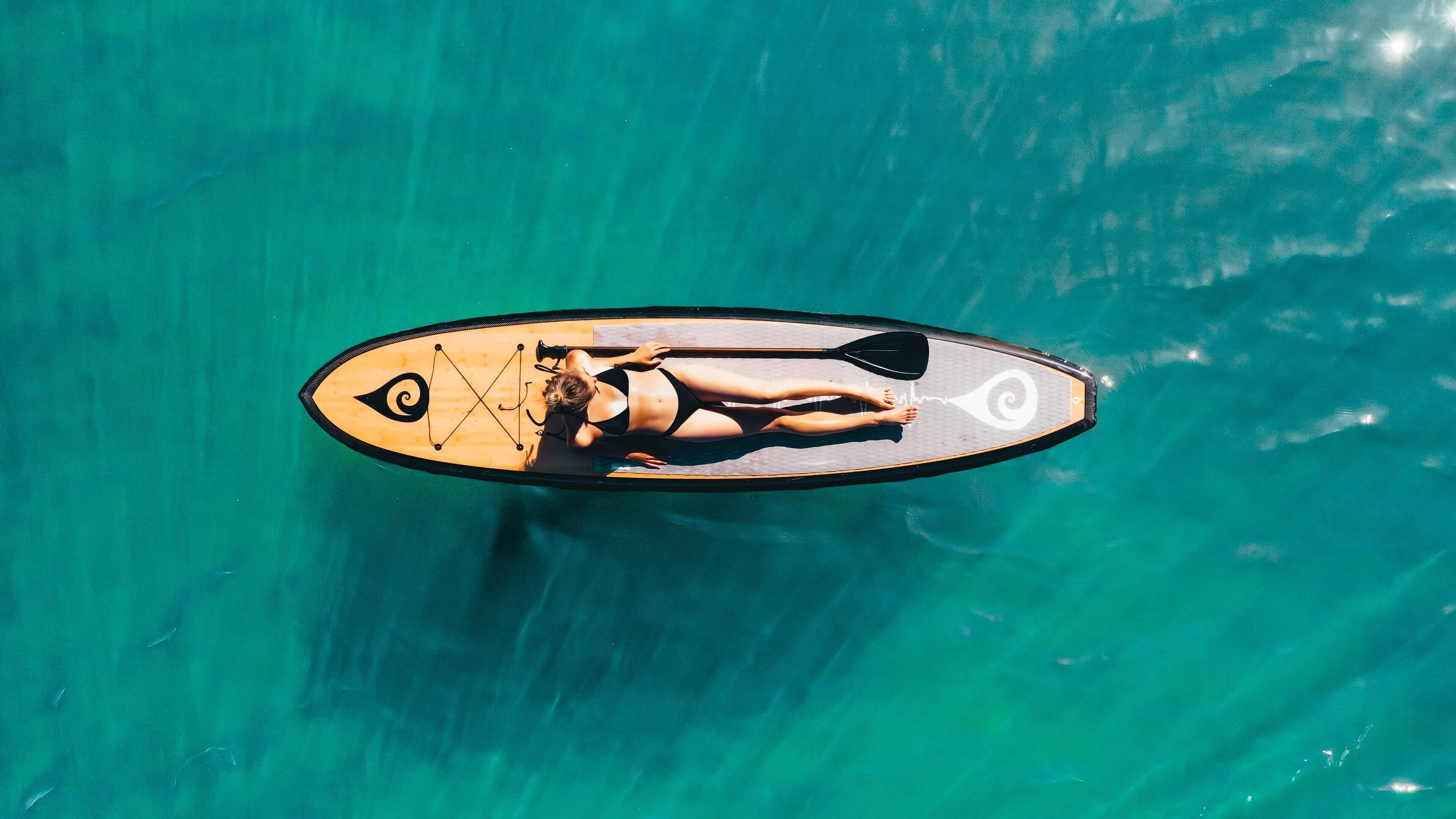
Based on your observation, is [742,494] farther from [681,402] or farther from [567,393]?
[567,393]

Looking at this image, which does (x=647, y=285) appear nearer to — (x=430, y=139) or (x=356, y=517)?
(x=430, y=139)

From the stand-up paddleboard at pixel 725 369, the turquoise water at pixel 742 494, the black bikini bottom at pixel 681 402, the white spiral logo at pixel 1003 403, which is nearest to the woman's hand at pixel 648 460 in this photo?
the stand-up paddleboard at pixel 725 369

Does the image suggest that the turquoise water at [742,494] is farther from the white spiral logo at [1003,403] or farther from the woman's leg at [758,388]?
the woman's leg at [758,388]

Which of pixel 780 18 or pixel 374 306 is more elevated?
pixel 780 18

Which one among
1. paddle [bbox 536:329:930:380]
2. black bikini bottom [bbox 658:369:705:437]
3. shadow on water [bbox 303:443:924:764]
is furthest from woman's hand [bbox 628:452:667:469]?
shadow on water [bbox 303:443:924:764]

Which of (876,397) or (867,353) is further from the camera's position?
(867,353)

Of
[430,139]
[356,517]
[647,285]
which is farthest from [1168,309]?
[356,517]

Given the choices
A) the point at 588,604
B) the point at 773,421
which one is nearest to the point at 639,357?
the point at 773,421
